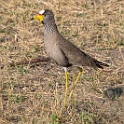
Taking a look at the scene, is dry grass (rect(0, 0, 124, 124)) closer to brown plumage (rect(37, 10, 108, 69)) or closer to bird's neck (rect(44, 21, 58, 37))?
brown plumage (rect(37, 10, 108, 69))

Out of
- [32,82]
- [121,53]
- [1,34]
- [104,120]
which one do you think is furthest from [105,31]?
[104,120]

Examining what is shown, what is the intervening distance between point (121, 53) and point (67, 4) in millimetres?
2893

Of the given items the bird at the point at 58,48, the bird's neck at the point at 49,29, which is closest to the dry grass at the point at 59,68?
the bird at the point at 58,48

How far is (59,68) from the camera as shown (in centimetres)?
777

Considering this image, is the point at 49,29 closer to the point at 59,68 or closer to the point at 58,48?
the point at 58,48

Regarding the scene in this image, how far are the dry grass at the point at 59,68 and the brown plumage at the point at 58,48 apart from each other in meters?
0.40

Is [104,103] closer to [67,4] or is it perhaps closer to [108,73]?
[108,73]

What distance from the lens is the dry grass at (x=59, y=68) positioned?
607 centimetres

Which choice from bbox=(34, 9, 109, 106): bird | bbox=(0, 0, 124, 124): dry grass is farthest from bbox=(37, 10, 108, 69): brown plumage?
bbox=(0, 0, 124, 124): dry grass

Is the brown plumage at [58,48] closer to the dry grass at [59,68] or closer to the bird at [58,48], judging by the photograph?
the bird at [58,48]

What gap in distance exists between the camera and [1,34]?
9.02 metres

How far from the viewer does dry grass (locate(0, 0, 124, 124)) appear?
6.07 m

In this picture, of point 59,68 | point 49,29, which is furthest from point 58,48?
point 59,68

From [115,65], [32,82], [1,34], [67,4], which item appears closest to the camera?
[32,82]
